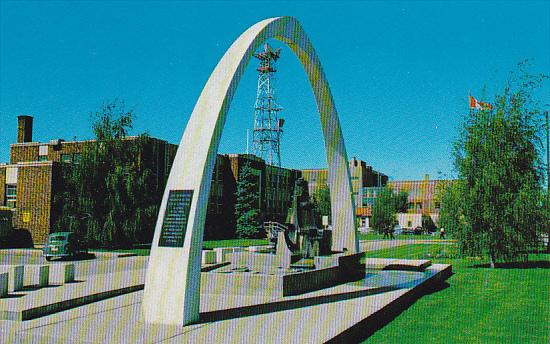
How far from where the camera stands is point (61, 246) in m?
25.9

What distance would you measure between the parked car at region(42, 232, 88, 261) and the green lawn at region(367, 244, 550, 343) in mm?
17323

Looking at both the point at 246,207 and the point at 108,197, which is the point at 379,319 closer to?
the point at 108,197

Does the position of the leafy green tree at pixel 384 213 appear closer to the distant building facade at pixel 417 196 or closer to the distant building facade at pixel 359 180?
the distant building facade at pixel 359 180

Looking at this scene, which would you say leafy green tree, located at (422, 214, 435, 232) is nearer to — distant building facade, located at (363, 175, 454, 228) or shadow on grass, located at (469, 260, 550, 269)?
distant building facade, located at (363, 175, 454, 228)

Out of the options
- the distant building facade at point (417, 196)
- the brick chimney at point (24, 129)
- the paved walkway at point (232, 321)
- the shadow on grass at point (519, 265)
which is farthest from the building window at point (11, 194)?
the distant building facade at point (417, 196)

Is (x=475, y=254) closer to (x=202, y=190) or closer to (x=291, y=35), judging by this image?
(x=291, y=35)

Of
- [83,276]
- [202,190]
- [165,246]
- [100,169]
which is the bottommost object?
[83,276]

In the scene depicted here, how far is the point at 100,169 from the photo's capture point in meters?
35.6

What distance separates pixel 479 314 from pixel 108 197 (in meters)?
27.7

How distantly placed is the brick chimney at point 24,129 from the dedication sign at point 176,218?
44647 mm

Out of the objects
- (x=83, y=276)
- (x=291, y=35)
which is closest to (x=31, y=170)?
(x=83, y=276)

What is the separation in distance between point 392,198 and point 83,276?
147 feet

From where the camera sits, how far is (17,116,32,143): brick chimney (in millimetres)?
49469

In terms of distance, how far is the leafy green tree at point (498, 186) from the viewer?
71.6 ft
